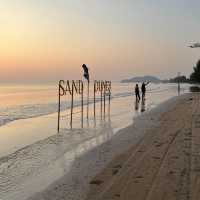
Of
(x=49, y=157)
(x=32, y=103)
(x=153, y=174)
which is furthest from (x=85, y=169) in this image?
(x=32, y=103)

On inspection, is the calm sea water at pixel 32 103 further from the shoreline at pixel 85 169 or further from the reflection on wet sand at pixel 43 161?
the shoreline at pixel 85 169

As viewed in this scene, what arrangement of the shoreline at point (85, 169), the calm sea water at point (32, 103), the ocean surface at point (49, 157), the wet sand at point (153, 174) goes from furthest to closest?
the calm sea water at point (32, 103) < the ocean surface at point (49, 157) < the shoreline at point (85, 169) < the wet sand at point (153, 174)

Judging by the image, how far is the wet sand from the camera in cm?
625

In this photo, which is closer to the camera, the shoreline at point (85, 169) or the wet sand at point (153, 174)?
the wet sand at point (153, 174)

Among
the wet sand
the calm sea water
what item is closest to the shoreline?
the wet sand

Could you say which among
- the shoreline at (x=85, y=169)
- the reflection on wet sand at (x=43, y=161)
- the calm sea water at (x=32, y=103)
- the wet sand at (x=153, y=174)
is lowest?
the calm sea water at (x=32, y=103)

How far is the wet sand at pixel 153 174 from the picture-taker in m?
6.25

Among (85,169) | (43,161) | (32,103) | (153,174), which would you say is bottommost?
(32,103)

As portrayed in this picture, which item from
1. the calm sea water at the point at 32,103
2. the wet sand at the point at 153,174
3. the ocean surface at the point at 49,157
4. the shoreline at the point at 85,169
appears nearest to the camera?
the wet sand at the point at 153,174

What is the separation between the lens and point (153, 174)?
7.42 metres

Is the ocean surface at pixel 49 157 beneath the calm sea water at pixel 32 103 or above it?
above

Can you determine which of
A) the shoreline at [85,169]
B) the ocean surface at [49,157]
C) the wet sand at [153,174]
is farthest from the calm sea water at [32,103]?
the wet sand at [153,174]

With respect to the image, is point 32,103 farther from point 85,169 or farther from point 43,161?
point 85,169

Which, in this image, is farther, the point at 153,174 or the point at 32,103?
the point at 32,103
